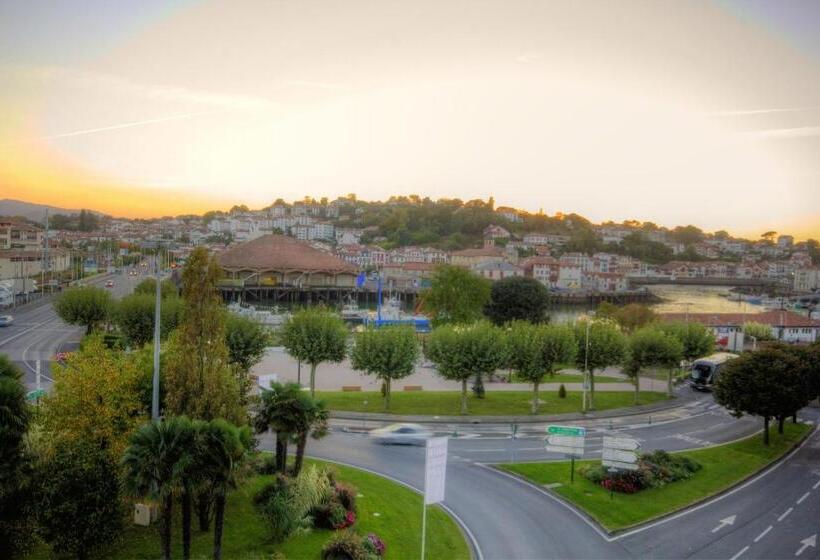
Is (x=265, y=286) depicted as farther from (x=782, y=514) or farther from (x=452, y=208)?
(x=452, y=208)

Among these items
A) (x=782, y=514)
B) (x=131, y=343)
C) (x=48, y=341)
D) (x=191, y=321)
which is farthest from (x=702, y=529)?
(x=48, y=341)

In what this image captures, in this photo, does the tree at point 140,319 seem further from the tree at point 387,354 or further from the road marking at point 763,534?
the road marking at point 763,534

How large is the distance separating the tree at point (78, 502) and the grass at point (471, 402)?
51.4 feet

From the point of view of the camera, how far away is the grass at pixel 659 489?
18688 mm

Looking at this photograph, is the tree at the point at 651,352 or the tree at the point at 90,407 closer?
the tree at the point at 90,407

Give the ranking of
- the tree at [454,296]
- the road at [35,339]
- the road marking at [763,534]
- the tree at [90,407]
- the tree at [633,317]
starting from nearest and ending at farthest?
the tree at [90,407], the road marking at [763,534], the road at [35,339], the tree at [454,296], the tree at [633,317]

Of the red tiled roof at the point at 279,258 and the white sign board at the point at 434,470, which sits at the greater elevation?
the red tiled roof at the point at 279,258

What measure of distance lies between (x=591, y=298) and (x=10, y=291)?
95.8 meters

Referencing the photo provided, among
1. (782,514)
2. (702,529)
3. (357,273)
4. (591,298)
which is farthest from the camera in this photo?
(591,298)

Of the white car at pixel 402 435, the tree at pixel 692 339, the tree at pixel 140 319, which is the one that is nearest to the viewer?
the white car at pixel 402 435

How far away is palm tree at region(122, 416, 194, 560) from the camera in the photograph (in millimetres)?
11547

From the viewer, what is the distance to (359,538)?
577 inches

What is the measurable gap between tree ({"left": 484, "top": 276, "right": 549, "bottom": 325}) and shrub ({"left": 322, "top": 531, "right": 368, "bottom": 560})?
43.2m

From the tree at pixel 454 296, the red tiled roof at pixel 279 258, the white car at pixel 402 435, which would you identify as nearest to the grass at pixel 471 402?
the white car at pixel 402 435
